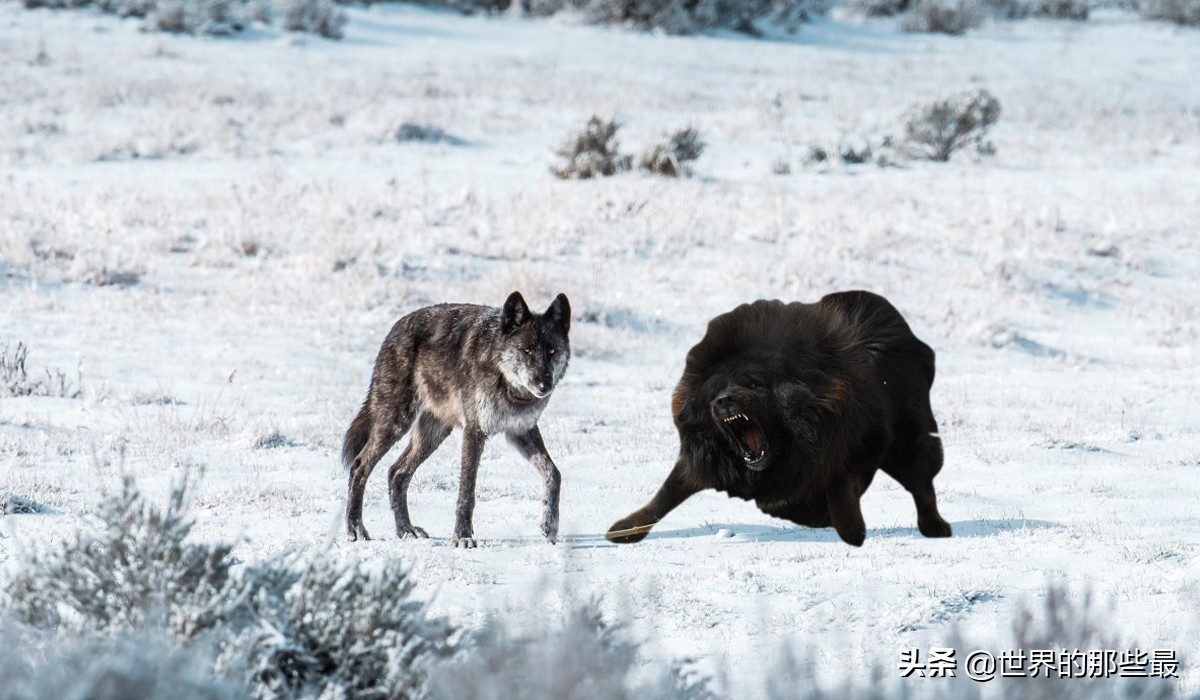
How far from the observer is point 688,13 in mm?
39250

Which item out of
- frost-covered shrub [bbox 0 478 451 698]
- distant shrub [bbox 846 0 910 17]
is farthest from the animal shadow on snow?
distant shrub [bbox 846 0 910 17]

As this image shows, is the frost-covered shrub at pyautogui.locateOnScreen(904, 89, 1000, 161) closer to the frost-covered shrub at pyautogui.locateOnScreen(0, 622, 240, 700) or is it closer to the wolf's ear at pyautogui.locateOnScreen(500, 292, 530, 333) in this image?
the wolf's ear at pyautogui.locateOnScreen(500, 292, 530, 333)

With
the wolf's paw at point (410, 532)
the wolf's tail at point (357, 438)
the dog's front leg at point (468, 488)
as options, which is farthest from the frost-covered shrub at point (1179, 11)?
the wolf's paw at point (410, 532)

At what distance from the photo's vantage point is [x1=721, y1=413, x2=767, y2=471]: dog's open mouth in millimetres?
6285

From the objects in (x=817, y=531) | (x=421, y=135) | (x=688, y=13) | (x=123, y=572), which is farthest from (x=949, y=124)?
(x=123, y=572)

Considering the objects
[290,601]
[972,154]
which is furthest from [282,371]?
[972,154]

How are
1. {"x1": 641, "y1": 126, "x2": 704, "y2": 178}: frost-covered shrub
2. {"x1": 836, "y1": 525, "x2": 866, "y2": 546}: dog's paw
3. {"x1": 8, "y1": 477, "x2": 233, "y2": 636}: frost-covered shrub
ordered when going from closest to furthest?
{"x1": 8, "y1": 477, "x2": 233, "y2": 636}: frost-covered shrub < {"x1": 836, "y1": 525, "x2": 866, "y2": 546}: dog's paw < {"x1": 641, "y1": 126, "x2": 704, "y2": 178}: frost-covered shrub

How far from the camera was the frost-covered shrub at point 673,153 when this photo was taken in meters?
22.2

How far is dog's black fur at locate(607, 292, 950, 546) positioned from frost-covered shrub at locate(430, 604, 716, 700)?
2449mm

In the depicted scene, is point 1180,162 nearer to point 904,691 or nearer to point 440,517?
point 440,517

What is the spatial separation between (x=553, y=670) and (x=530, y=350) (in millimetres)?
4052

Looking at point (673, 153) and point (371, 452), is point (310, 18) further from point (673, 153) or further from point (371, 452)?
point (371, 452)

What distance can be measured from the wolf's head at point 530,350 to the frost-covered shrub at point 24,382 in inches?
221

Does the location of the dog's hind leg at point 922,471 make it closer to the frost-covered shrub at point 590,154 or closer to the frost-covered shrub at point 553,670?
the frost-covered shrub at point 553,670
